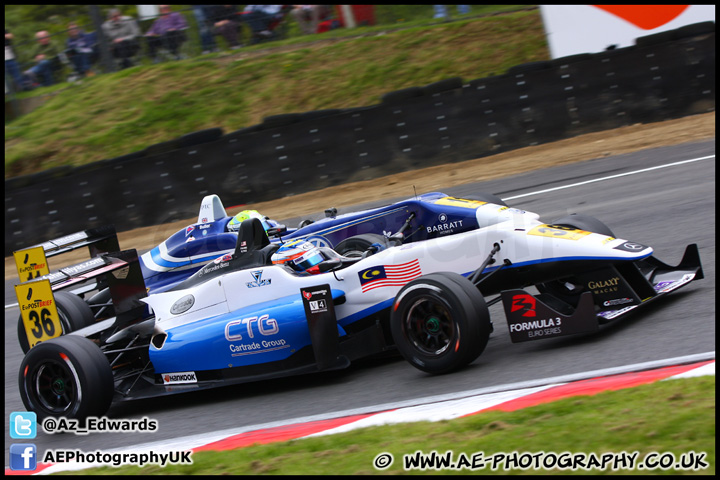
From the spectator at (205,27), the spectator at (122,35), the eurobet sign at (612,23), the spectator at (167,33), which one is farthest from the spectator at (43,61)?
the eurobet sign at (612,23)

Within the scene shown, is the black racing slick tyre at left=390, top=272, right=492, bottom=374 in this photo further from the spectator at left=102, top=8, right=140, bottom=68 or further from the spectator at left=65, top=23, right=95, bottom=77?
A: the spectator at left=65, top=23, right=95, bottom=77

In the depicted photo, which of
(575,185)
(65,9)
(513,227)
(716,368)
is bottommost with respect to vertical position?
(575,185)

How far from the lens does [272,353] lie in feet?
20.6

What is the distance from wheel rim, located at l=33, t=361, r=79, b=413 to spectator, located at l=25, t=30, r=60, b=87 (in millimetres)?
14811

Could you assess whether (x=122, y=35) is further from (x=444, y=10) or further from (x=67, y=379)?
(x=67, y=379)

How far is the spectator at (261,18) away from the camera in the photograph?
62.6ft


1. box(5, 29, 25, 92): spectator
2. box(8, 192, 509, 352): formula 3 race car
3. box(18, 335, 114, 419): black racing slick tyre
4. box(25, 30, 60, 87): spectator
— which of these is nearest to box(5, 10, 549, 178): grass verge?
box(25, 30, 60, 87): spectator

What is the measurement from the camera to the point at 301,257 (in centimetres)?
670

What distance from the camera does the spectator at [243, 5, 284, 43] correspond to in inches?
751

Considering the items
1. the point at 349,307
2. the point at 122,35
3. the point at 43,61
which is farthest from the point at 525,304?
the point at 43,61

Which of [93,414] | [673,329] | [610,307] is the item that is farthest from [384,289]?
[93,414]

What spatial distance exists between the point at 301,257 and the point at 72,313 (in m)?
3.05

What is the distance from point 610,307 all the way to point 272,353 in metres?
2.55

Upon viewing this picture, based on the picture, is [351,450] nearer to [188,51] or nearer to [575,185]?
[575,185]
